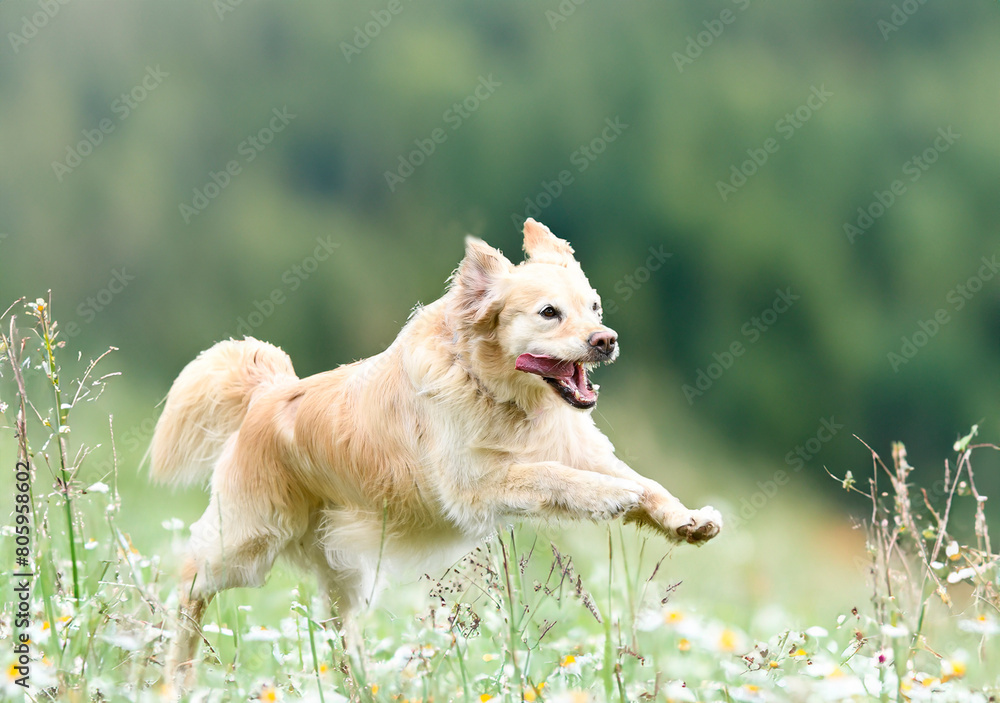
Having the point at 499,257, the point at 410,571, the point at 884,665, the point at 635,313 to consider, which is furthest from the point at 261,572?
the point at 635,313

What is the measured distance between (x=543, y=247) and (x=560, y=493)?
40.7 inches

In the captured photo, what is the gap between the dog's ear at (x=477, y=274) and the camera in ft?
11.7

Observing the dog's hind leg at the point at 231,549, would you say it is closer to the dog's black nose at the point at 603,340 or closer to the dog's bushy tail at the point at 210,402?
the dog's bushy tail at the point at 210,402

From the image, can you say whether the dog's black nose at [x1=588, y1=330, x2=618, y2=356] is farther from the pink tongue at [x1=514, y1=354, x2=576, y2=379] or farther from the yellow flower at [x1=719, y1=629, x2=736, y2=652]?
the yellow flower at [x1=719, y1=629, x2=736, y2=652]

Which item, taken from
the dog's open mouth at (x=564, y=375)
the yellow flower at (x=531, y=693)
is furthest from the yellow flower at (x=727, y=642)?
the dog's open mouth at (x=564, y=375)

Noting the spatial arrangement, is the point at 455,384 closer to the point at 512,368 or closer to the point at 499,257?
the point at 512,368

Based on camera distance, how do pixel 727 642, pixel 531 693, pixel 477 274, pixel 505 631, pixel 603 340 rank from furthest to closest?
1. pixel 477 274
2. pixel 603 340
3. pixel 505 631
4. pixel 531 693
5. pixel 727 642

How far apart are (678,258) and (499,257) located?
1177 cm

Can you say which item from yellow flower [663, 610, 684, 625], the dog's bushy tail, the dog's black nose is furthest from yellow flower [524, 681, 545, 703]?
the dog's bushy tail

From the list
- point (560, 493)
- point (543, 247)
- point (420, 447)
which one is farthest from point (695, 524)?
point (543, 247)

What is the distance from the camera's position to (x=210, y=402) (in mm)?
4387

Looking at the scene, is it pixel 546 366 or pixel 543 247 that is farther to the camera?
pixel 543 247

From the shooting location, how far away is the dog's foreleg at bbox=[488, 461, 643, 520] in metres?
3.18

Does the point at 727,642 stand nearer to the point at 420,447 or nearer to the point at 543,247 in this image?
the point at 420,447
